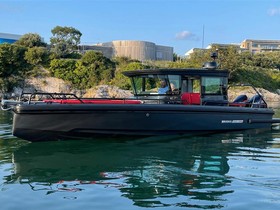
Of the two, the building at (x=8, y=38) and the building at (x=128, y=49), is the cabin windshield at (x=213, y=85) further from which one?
the building at (x=8, y=38)

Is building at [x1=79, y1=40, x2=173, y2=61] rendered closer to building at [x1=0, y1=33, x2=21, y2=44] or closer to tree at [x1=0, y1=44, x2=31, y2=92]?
building at [x1=0, y1=33, x2=21, y2=44]

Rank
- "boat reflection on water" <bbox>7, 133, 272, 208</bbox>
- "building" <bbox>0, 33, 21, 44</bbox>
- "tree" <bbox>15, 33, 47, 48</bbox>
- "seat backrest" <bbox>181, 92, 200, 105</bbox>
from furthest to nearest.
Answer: "building" <bbox>0, 33, 21, 44</bbox> < "tree" <bbox>15, 33, 47, 48</bbox> < "seat backrest" <bbox>181, 92, 200, 105</bbox> < "boat reflection on water" <bbox>7, 133, 272, 208</bbox>

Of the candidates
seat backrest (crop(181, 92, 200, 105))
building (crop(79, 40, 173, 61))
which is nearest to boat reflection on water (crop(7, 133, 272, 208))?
seat backrest (crop(181, 92, 200, 105))

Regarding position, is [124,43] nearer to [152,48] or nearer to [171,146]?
[152,48]

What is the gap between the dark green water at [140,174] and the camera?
519 centimetres

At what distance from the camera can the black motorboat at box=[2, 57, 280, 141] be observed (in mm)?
9219

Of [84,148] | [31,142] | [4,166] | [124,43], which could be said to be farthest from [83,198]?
[124,43]

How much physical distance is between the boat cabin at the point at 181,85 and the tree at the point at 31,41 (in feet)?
134

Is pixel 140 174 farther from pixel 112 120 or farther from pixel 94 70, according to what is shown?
pixel 94 70

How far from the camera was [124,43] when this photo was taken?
6450 centimetres

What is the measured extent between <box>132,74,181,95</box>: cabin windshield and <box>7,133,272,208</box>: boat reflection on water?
1481mm

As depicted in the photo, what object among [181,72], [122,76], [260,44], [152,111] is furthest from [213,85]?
[260,44]

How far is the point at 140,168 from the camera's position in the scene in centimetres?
723

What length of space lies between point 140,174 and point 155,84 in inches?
197
